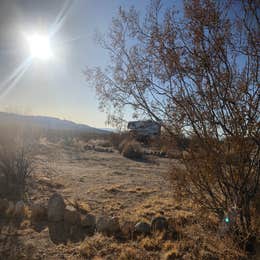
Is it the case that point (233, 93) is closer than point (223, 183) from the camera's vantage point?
Yes

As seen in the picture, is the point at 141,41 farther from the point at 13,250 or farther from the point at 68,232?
the point at 13,250

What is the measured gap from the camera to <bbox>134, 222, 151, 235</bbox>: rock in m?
3.72

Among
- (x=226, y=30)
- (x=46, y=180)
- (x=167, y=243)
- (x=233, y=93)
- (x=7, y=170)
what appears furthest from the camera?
(x=46, y=180)

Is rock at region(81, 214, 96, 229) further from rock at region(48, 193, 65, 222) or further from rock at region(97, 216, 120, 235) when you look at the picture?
rock at region(48, 193, 65, 222)

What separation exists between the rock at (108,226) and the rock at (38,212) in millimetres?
1153

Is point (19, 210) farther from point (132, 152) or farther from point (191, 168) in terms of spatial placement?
point (132, 152)

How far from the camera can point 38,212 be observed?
4.22 m

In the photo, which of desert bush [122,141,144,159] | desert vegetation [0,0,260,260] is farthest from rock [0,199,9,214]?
desert bush [122,141,144,159]

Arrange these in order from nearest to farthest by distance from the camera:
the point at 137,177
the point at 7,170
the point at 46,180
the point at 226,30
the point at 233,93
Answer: the point at 233,93 → the point at 226,30 → the point at 7,170 → the point at 46,180 → the point at 137,177

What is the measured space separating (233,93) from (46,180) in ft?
19.3

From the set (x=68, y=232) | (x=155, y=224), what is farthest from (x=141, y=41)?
(x=68, y=232)

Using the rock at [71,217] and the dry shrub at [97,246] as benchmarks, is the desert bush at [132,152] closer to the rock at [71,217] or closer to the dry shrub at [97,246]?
the rock at [71,217]

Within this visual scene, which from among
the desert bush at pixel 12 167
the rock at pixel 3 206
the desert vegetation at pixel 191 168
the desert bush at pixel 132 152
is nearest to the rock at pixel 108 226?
the desert vegetation at pixel 191 168

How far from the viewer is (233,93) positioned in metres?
2.90
